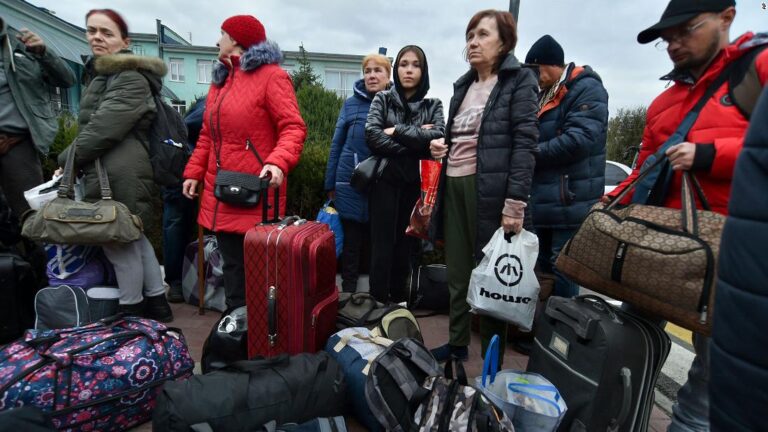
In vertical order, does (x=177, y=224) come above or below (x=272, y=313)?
above

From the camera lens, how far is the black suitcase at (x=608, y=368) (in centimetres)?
166

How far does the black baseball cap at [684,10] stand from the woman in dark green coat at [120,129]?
3066mm

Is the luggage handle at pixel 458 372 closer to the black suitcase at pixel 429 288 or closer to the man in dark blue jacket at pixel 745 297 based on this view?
the man in dark blue jacket at pixel 745 297

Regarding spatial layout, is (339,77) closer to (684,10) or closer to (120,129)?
(120,129)

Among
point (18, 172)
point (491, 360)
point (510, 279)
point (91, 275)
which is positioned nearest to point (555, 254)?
point (510, 279)

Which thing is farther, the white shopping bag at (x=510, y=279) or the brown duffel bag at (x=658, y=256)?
the white shopping bag at (x=510, y=279)

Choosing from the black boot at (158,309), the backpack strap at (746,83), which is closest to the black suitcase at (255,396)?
the black boot at (158,309)

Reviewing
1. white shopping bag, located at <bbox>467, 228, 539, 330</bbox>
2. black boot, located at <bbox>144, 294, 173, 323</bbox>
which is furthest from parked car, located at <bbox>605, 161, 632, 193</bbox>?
black boot, located at <bbox>144, 294, 173, 323</bbox>

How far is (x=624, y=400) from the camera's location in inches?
64.9

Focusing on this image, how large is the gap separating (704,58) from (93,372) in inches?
115

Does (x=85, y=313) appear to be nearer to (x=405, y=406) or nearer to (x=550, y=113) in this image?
(x=405, y=406)

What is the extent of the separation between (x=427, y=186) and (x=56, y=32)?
913 inches

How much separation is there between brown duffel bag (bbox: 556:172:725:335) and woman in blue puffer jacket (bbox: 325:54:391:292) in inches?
85.4

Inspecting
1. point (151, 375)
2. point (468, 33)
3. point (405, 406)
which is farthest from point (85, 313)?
point (468, 33)
